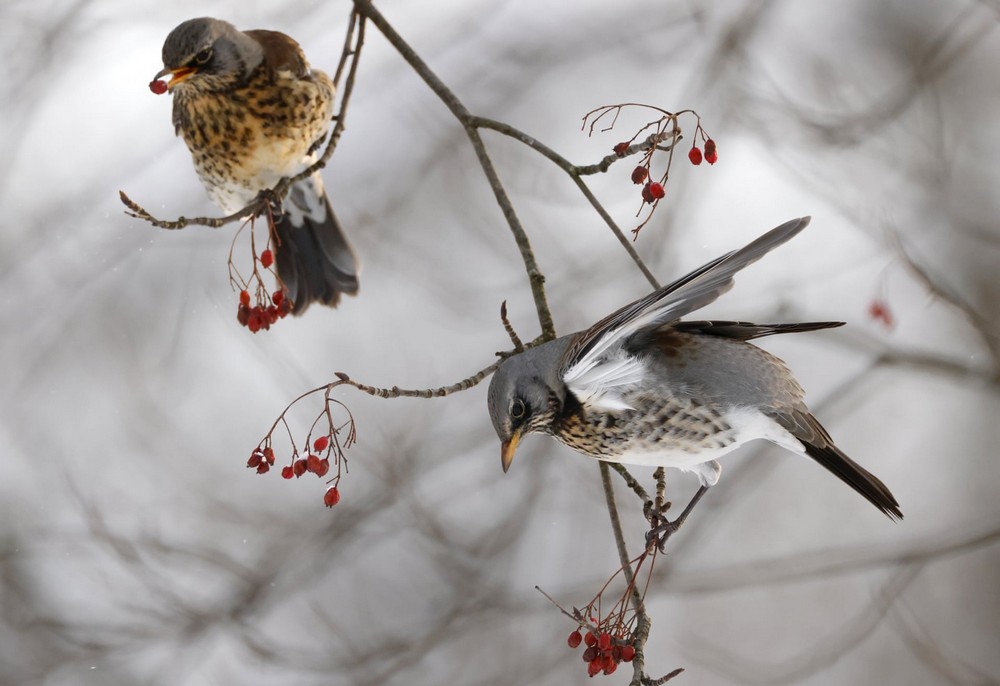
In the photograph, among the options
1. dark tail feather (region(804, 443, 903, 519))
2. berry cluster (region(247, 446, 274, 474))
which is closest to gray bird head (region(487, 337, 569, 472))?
berry cluster (region(247, 446, 274, 474))

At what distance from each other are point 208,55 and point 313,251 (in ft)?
2.49

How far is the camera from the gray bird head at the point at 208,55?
1955mm

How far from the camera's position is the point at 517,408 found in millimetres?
1758

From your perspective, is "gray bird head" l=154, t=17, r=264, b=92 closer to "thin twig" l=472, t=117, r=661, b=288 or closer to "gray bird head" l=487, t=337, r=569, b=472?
"thin twig" l=472, t=117, r=661, b=288

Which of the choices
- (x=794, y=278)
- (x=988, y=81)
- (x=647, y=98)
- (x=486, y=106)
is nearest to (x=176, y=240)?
(x=486, y=106)

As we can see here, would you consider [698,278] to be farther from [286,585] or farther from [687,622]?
[687,622]

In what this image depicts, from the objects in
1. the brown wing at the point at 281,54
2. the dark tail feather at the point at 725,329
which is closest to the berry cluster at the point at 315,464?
the dark tail feather at the point at 725,329

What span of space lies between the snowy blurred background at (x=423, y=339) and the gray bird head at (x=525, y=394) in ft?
7.05

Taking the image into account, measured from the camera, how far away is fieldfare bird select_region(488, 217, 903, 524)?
1771 mm

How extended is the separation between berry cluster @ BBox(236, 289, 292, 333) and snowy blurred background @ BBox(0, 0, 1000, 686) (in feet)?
6.94

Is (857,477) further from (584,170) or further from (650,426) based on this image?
(584,170)

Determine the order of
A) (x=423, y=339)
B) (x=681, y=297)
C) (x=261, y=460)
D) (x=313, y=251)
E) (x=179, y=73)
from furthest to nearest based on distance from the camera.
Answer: (x=423, y=339)
(x=313, y=251)
(x=179, y=73)
(x=261, y=460)
(x=681, y=297)

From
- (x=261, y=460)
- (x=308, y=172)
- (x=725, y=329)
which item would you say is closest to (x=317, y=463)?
(x=261, y=460)

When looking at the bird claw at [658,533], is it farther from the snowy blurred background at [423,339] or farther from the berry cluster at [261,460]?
the snowy blurred background at [423,339]
